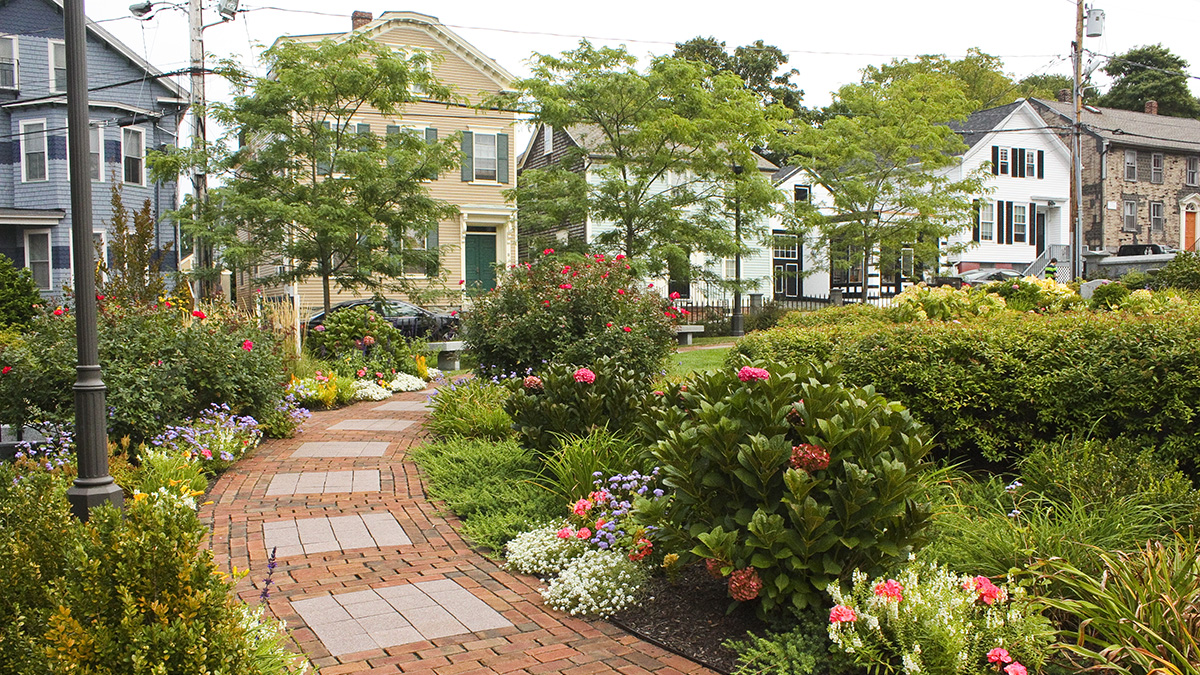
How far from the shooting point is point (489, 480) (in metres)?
6.67

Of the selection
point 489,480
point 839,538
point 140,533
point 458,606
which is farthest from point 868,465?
point 489,480

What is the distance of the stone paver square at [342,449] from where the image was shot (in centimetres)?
816

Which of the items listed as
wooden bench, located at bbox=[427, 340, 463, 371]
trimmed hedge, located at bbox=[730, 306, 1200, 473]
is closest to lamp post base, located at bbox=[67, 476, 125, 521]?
trimmed hedge, located at bbox=[730, 306, 1200, 473]

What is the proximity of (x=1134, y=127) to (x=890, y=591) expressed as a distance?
156ft

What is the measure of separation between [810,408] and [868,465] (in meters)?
0.34

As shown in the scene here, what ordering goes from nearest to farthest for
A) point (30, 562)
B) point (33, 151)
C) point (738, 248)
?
point (30, 562) → point (738, 248) → point (33, 151)

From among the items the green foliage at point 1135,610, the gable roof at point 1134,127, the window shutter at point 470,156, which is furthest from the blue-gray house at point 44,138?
the gable roof at point 1134,127

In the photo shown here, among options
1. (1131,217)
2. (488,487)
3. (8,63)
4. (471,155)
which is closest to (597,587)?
(488,487)

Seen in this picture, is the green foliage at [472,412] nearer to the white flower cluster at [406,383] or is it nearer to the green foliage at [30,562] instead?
the white flower cluster at [406,383]

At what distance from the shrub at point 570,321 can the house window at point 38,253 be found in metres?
21.5

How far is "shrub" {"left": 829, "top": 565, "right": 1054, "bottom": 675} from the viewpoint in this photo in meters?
3.17

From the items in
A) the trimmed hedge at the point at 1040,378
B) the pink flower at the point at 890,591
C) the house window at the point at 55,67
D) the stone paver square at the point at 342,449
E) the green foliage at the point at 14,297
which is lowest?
the stone paver square at the point at 342,449

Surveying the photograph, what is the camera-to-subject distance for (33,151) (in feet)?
83.9

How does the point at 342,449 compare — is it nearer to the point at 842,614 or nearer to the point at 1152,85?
the point at 842,614
